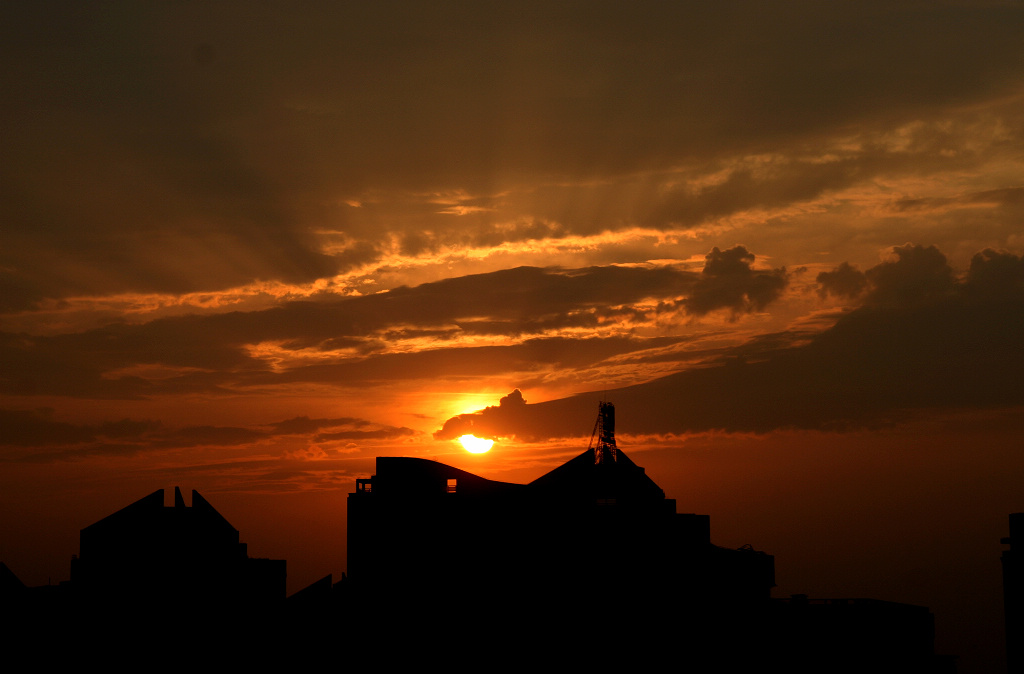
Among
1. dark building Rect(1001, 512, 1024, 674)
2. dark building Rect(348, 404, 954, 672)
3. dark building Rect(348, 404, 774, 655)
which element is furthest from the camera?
dark building Rect(348, 404, 774, 655)

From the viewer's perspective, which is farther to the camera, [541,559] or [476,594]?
[541,559]

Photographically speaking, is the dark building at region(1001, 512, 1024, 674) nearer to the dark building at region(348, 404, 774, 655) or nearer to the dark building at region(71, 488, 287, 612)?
the dark building at region(348, 404, 774, 655)

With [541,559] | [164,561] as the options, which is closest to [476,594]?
[541,559]

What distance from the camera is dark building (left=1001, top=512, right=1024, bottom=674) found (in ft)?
231

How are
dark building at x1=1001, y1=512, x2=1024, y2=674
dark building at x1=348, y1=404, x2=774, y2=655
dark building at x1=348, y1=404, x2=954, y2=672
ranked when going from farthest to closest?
dark building at x1=348, y1=404, x2=774, y2=655
dark building at x1=348, y1=404, x2=954, y2=672
dark building at x1=1001, y1=512, x2=1024, y2=674

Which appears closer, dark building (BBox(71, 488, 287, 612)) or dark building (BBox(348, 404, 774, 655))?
dark building (BBox(71, 488, 287, 612))

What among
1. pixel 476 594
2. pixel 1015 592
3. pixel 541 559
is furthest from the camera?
pixel 541 559

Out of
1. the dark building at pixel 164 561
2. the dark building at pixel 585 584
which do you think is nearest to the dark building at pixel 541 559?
the dark building at pixel 585 584

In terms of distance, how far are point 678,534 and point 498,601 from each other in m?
16.7

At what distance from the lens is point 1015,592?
7156cm

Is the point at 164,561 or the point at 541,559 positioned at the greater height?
the point at 164,561

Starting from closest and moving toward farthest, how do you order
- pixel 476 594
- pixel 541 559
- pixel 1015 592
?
pixel 1015 592 → pixel 476 594 → pixel 541 559

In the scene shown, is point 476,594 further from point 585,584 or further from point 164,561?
point 164,561

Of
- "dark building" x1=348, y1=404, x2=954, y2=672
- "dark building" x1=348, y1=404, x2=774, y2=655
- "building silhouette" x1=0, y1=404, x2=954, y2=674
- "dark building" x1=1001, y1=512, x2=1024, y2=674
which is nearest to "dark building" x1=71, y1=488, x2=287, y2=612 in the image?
"building silhouette" x1=0, y1=404, x2=954, y2=674
